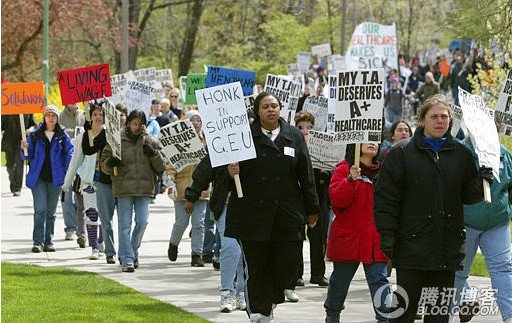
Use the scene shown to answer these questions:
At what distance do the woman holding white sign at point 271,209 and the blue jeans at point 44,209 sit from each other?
6772mm

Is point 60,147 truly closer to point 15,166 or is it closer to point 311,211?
point 311,211

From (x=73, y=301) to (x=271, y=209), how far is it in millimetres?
2841

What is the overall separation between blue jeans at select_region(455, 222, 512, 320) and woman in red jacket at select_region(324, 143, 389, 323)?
82 centimetres

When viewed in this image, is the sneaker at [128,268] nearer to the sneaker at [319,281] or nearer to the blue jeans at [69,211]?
the sneaker at [319,281]

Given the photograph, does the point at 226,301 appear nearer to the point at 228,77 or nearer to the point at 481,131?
the point at 481,131

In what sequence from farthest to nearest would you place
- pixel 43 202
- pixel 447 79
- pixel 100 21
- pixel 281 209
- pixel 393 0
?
pixel 393 0, pixel 100 21, pixel 447 79, pixel 43 202, pixel 281 209

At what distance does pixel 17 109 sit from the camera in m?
19.5

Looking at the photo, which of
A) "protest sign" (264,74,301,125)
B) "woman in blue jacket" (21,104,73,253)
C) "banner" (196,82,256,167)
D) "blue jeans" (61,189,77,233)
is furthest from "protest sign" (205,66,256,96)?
"banner" (196,82,256,167)

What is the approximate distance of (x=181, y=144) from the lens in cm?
1558

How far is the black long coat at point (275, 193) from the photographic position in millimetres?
10672

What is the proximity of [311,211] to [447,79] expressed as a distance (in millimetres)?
28724

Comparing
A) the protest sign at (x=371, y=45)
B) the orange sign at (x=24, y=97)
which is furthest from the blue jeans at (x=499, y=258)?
the protest sign at (x=371, y=45)

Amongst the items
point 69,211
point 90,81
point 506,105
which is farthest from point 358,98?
point 69,211

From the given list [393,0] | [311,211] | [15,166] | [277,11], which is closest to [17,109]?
[15,166]
